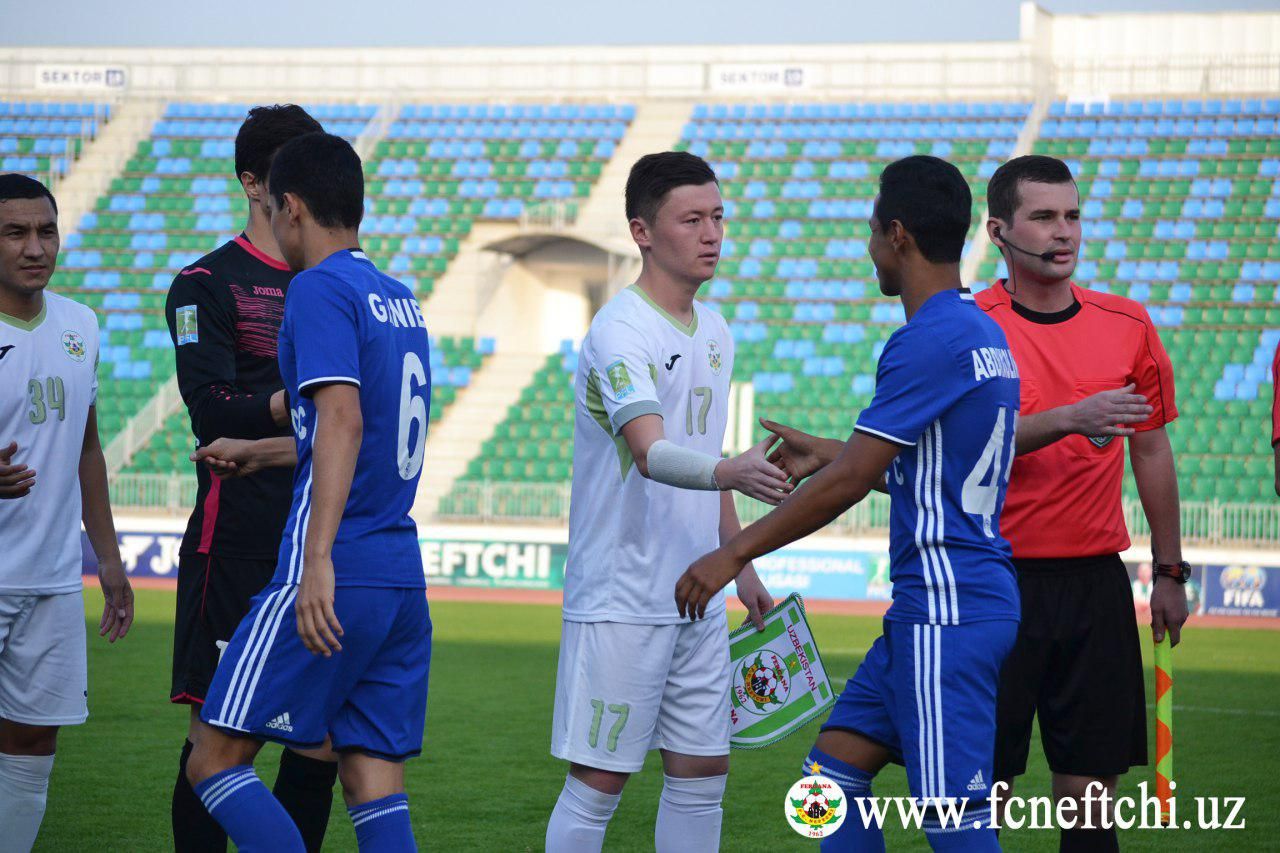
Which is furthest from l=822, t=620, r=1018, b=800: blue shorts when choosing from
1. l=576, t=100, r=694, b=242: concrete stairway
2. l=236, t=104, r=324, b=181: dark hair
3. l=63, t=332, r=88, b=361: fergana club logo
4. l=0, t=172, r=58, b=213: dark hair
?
l=576, t=100, r=694, b=242: concrete stairway

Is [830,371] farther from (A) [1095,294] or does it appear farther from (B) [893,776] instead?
(A) [1095,294]

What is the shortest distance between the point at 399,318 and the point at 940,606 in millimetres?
1542

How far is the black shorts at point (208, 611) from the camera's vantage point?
434 centimetres

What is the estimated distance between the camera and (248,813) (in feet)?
11.7

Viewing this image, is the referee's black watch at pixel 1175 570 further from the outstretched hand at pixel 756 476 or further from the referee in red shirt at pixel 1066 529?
the outstretched hand at pixel 756 476

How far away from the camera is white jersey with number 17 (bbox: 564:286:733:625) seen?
13.7 feet

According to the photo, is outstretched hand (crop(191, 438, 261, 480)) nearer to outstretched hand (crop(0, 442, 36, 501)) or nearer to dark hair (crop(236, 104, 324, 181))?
outstretched hand (crop(0, 442, 36, 501))

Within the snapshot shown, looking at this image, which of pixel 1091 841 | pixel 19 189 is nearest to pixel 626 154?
pixel 19 189

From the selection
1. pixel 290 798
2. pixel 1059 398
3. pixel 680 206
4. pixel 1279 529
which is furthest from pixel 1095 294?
pixel 1279 529

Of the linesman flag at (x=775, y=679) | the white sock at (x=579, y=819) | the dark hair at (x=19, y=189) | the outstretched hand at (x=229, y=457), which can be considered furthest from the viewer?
the dark hair at (x=19, y=189)

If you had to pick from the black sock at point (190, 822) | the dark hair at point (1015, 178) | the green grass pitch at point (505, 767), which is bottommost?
the green grass pitch at point (505, 767)

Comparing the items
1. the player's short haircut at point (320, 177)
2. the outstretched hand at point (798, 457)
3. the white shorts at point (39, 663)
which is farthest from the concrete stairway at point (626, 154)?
the outstretched hand at point (798, 457)

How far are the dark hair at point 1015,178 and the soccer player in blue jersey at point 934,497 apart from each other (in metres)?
0.91

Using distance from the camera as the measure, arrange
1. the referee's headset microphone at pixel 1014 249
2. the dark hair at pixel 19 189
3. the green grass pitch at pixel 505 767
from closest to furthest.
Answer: the referee's headset microphone at pixel 1014 249
the dark hair at pixel 19 189
the green grass pitch at pixel 505 767
